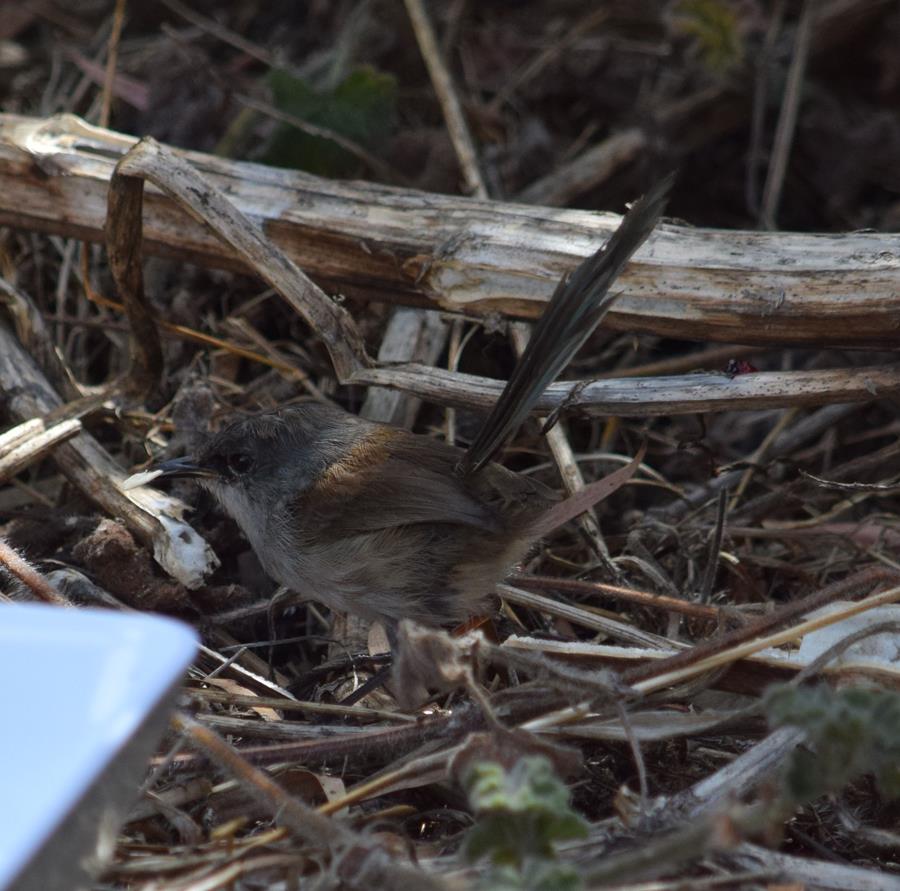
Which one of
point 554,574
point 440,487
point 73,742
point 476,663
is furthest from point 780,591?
point 73,742

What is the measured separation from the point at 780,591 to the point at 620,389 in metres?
0.87

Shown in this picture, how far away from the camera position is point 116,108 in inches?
203

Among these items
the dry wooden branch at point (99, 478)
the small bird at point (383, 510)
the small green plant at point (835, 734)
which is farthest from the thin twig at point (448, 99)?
the small green plant at point (835, 734)

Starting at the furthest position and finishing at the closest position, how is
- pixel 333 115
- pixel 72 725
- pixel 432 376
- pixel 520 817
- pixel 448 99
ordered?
pixel 448 99 < pixel 333 115 < pixel 432 376 < pixel 520 817 < pixel 72 725

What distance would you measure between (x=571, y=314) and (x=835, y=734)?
1.36 metres

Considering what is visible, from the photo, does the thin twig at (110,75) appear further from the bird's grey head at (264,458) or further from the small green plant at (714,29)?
the small green plant at (714,29)

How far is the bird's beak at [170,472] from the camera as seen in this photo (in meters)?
3.56

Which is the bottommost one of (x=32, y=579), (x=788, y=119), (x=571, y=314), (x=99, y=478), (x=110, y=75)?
(x=32, y=579)

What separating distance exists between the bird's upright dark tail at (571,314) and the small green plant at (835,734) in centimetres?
123

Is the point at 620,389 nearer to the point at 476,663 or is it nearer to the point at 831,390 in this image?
the point at 831,390

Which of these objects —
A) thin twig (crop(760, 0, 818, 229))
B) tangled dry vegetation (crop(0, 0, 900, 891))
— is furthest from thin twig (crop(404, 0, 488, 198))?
thin twig (crop(760, 0, 818, 229))

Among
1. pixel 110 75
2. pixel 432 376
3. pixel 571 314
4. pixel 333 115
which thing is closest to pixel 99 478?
pixel 432 376

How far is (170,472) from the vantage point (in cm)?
361

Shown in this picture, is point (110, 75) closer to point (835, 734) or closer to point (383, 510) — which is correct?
point (383, 510)
